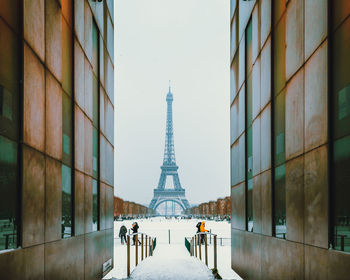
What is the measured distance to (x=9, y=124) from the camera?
5.90 metres

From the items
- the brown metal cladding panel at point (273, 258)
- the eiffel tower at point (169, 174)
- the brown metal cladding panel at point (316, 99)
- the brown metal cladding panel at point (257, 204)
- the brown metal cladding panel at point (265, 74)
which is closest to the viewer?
the brown metal cladding panel at point (316, 99)

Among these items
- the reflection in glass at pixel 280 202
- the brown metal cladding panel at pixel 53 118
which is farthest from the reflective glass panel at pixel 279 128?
the brown metal cladding panel at pixel 53 118

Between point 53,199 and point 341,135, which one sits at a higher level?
point 341,135

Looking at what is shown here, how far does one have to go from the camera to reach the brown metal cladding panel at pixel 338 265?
17.8 feet

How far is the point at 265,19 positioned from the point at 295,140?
13.0 feet

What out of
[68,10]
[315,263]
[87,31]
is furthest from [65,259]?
[87,31]

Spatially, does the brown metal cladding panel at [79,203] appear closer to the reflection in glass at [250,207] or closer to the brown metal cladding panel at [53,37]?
the brown metal cladding panel at [53,37]

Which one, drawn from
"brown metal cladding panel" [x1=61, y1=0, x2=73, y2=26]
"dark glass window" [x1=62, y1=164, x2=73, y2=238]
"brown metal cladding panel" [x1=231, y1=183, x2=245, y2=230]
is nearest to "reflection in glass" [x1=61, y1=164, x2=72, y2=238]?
"dark glass window" [x1=62, y1=164, x2=73, y2=238]

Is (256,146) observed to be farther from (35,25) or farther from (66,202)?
(35,25)

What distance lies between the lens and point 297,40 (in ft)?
25.8

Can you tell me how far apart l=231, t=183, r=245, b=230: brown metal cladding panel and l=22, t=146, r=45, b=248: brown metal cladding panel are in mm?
7687

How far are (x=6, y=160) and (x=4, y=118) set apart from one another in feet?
1.85

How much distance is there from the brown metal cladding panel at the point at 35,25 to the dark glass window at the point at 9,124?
0.38 metres

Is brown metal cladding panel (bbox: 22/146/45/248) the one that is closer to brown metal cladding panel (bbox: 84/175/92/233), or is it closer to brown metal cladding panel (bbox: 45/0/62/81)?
brown metal cladding panel (bbox: 45/0/62/81)
